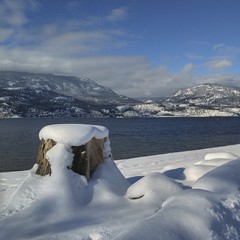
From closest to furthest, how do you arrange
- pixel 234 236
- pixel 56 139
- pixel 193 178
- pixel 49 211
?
pixel 234 236 < pixel 49 211 < pixel 56 139 < pixel 193 178

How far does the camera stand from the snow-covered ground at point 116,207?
18.1 ft

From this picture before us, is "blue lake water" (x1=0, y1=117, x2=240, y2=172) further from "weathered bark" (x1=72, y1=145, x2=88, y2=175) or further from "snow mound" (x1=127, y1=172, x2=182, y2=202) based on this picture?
"snow mound" (x1=127, y1=172, x2=182, y2=202)

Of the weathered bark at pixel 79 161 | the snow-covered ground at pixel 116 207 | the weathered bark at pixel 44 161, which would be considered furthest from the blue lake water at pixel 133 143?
the snow-covered ground at pixel 116 207

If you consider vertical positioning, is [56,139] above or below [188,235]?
above

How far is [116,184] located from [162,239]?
452 centimetres

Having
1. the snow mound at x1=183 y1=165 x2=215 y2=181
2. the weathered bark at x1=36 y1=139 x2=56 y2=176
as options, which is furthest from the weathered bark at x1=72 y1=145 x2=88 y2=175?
the snow mound at x1=183 y1=165 x2=215 y2=181

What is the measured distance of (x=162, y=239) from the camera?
492 centimetres

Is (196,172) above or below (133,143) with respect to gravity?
above

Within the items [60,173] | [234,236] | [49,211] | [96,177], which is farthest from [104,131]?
[234,236]

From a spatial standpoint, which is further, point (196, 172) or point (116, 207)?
point (196, 172)

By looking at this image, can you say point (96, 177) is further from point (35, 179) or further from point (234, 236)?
point (234, 236)

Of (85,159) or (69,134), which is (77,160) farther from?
(69,134)

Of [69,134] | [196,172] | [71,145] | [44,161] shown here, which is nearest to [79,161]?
[71,145]

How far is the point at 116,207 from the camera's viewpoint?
8.02 m
